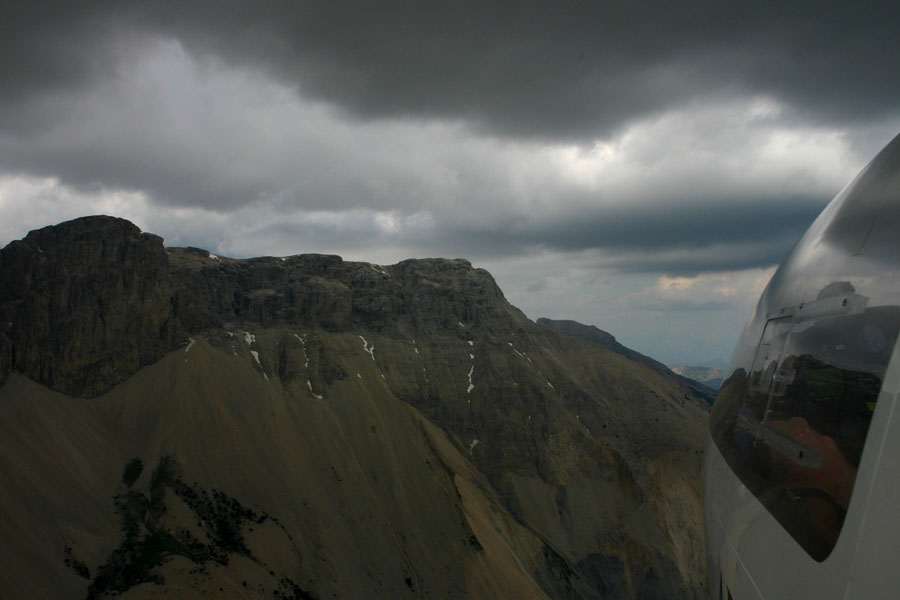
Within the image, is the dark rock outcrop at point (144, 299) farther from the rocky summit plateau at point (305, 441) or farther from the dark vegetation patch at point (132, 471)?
the dark vegetation patch at point (132, 471)

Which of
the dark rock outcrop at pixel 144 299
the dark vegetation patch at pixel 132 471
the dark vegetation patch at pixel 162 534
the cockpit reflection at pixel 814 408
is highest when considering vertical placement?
the dark rock outcrop at pixel 144 299

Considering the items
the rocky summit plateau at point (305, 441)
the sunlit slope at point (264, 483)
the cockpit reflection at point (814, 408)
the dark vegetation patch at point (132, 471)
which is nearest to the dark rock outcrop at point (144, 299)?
the rocky summit plateau at point (305, 441)

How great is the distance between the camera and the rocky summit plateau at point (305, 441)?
5525 centimetres

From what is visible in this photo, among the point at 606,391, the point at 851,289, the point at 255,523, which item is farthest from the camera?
the point at 606,391

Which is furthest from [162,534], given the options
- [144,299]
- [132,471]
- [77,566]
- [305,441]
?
[144,299]

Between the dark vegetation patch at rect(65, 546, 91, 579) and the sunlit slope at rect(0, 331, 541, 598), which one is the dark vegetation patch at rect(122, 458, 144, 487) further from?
the dark vegetation patch at rect(65, 546, 91, 579)

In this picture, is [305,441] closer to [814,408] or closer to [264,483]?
[264,483]

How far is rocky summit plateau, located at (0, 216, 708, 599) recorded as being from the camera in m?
55.2

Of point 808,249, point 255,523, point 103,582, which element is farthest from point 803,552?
point 255,523

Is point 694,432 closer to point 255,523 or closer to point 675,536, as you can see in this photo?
point 675,536

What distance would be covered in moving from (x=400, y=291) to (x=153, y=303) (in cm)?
4396

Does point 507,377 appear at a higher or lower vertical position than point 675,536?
higher

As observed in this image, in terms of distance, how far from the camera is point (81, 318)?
72375mm

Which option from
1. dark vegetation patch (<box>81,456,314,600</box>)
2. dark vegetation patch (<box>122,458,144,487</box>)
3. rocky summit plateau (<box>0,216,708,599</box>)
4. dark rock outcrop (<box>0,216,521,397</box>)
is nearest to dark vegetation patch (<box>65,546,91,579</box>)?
dark vegetation patch (<box>81,456,314,600</box>)
